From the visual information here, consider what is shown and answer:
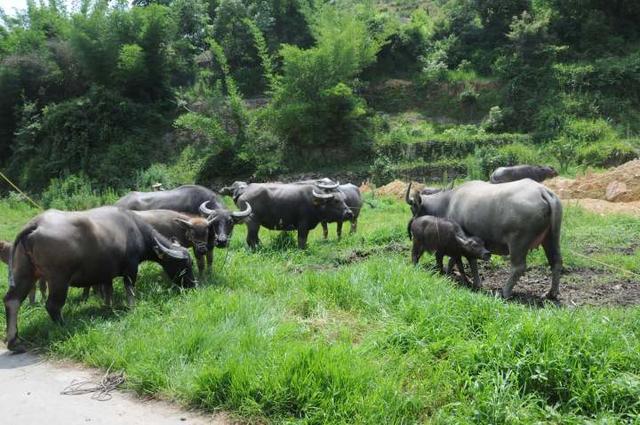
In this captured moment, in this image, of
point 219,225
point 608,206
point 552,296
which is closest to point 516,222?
point 552,296

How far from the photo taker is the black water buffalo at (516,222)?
6.73 meters

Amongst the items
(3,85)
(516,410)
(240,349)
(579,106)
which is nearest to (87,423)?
(240,349)

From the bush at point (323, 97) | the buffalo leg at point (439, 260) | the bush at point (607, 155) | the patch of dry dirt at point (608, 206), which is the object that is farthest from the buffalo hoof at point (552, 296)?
the bush at point (323, 97)

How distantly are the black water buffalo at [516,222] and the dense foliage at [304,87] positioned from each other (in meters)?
12.4

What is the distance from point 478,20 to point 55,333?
2717cm

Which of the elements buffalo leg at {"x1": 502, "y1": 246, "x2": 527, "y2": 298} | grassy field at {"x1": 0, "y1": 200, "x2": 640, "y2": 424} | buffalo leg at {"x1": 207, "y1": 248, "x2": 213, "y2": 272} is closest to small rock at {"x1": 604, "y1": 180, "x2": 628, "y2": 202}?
buffalo leg at {"x1": 502, "y1": 246, "x2": 527, "y2": 298}

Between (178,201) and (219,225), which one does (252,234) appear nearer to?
(178,201)

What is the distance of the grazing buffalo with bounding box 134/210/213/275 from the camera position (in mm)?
7516

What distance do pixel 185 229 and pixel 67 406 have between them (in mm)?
3513

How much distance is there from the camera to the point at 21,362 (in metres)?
5.42

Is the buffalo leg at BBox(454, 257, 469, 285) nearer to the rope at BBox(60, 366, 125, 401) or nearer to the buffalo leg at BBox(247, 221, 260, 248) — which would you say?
the buffalo leg at BBox(247, 221, 260, 248)

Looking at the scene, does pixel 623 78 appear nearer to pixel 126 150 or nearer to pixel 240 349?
pixel 126 150

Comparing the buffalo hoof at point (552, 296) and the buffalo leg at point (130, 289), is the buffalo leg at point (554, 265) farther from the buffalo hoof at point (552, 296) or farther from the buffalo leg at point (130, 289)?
the buffalo leg at point (130, 289)

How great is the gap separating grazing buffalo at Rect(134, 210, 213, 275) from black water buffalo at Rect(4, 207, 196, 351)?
0.47 m
